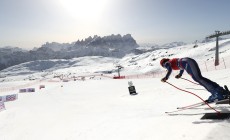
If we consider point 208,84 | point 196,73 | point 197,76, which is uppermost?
point 196,73

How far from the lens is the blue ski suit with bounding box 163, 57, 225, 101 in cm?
820

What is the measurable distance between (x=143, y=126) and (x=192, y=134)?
2.29 meters

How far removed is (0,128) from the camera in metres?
17.6

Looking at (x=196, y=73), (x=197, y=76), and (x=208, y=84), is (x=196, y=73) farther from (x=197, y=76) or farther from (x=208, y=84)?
(x=208, y=84)

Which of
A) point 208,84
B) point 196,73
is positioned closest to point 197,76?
point 196,73

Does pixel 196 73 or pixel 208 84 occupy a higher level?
pixel 196 73

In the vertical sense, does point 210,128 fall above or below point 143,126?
above

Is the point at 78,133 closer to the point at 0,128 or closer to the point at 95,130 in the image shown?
the point at 95,130

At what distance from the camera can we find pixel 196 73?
28.5 ft

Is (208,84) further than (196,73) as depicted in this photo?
No

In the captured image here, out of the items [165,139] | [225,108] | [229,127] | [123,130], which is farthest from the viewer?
[123,130]

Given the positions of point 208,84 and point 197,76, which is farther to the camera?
point 197,76

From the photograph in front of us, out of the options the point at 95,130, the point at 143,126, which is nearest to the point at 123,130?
the point at 143,126

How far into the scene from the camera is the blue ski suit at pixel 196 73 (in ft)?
26.9
